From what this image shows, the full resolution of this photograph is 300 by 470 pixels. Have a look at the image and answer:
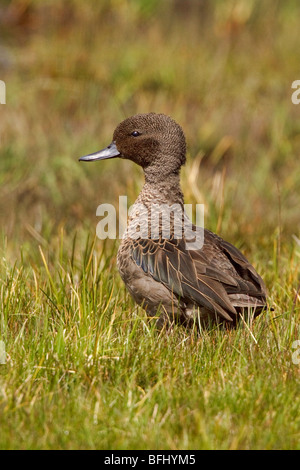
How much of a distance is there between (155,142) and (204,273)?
0.92 metres

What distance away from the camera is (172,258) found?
13.5ft

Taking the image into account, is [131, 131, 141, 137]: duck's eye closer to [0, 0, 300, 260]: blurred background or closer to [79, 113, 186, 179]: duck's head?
[79, 113, 186, 179]: duck's head

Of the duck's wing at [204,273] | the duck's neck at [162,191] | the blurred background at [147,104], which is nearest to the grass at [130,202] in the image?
the blurred background at [147,104]

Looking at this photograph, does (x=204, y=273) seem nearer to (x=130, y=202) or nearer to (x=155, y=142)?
(x=155, y=142)

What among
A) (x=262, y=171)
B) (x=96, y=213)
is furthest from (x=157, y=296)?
(x=262, y=171)

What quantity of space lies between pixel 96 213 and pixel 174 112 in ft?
7.54

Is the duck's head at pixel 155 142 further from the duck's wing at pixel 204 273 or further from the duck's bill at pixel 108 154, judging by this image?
the duck's wing at pixel 204 273

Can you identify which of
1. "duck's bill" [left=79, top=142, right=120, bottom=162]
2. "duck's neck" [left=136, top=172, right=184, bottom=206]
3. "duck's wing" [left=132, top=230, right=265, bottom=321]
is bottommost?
"duck's wing" [left=132, top=230, right=265, bottom=321]

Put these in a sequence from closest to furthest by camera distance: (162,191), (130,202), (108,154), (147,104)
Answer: (162,191) → (108,154) → (130,202) → (147,104)

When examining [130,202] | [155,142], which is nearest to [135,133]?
[155,142]

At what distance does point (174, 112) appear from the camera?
8.34 m

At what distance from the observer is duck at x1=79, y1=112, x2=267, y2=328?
13.2ft

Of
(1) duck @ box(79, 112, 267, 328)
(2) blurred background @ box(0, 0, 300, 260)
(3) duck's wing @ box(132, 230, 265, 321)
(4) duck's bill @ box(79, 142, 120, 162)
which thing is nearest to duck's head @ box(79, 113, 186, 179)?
(1) duck @ box(79, 112, 267, 328)
